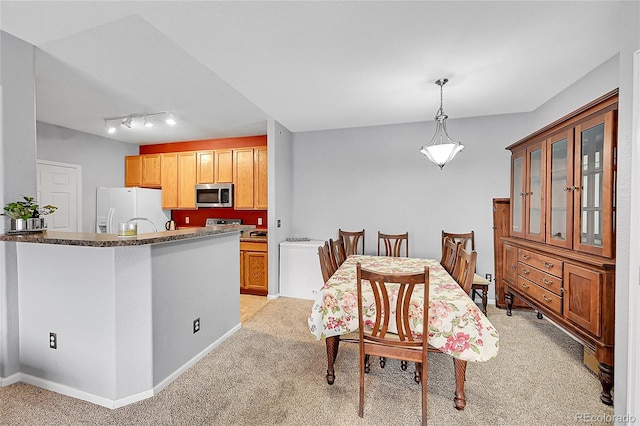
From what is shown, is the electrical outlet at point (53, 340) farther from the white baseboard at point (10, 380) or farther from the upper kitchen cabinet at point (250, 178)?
the upper kitchen cabinet at point (250, 178)

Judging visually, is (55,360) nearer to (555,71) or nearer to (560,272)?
(560,272)

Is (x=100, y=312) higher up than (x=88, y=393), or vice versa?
(x=100, y=312)

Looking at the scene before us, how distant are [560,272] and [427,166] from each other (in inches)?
83.1

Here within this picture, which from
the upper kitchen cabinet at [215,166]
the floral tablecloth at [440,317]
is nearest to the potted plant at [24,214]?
the floral tablecloth at [440,317]

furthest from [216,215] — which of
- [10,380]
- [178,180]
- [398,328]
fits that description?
[398,328]

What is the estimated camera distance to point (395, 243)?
3834 millimetres

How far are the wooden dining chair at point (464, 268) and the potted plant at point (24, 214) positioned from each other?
302 cm

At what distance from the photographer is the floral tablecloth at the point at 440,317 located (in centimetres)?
167

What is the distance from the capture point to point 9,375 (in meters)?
2.02

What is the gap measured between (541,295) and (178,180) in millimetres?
5291

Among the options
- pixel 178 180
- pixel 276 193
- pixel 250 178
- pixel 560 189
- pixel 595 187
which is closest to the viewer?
pixel 595 187

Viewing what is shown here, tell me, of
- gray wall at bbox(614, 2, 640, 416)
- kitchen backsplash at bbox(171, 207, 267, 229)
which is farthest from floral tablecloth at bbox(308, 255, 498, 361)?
kitchen backsplash at bbox(171, 207, 267, 229)

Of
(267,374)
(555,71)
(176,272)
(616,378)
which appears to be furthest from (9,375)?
(555,71)

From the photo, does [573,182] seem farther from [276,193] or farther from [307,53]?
[276,193]
